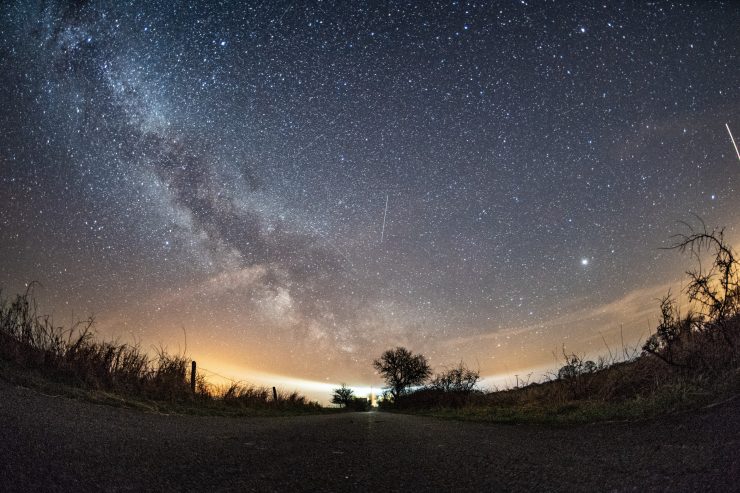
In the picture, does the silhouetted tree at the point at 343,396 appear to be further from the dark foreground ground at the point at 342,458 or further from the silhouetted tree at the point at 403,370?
the dark foreground ground at the point at 342,458

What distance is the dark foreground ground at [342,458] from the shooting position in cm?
238

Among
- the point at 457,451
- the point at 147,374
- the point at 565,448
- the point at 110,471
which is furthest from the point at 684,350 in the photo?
the point at 147,374

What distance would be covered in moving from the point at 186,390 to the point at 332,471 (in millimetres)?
8601

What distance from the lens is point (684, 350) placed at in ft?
20.3

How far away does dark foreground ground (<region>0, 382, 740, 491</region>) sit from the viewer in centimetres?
238

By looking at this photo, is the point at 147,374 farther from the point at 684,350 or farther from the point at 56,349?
Answer: the point at 684,350

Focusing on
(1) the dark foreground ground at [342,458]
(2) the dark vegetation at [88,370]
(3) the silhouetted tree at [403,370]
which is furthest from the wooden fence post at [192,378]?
(3) the silhouetted tree at [403,370]

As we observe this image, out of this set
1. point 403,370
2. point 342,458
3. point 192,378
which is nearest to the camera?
point 342,458

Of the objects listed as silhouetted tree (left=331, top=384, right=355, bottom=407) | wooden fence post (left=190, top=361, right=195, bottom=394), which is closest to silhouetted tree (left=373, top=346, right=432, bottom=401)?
silhouetted tree (left=331, top=384, right=355, bottom=407)

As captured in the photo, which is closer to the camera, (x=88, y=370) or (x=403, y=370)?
(x=88, y=370)

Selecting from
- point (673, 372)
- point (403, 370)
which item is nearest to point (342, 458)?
point (673, 372)

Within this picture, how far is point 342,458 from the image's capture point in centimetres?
365

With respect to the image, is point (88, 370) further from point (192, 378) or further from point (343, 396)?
point (343, 396)

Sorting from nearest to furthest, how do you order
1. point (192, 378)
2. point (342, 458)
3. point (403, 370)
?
point (342, 458)
point (192, 378)
point (403, 370)
